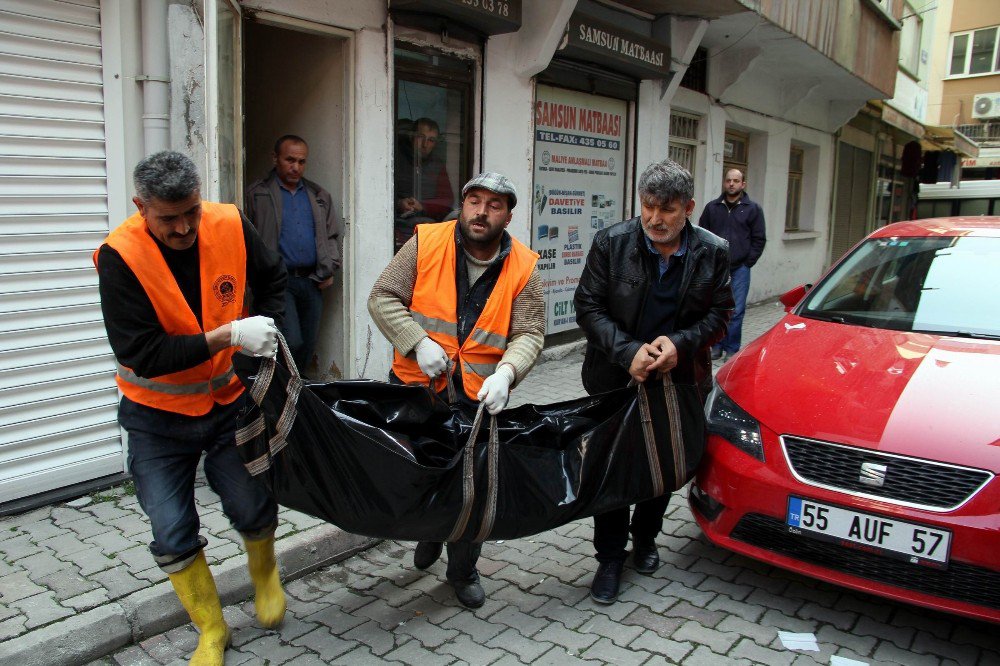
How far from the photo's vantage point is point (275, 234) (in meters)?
5.26

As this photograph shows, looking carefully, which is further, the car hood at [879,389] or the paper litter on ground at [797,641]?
the paper litter on ground at [797,641]

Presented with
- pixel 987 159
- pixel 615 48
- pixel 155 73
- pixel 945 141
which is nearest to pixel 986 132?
pixel 987 159

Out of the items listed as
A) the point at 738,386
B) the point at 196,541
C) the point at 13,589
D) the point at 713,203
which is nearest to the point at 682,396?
the point at 738,386

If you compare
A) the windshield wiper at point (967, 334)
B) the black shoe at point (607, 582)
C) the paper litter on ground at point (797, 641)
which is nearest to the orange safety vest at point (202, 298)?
the black shoe at point (607, 582)

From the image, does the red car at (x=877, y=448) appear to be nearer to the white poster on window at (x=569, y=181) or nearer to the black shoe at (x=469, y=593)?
the black shoe at (x=469, y=593)

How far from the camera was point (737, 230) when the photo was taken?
8.11m

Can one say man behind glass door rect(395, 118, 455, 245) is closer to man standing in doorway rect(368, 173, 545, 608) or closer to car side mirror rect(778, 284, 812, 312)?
car side mirror rect(778, 284, 812, 312)

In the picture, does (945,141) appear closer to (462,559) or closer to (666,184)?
(666,184)

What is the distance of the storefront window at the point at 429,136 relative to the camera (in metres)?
6.26

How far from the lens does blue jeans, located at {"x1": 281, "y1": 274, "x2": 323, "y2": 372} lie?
17.4 feet

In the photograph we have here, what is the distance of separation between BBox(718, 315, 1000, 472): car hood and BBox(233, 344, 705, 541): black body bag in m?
0.41

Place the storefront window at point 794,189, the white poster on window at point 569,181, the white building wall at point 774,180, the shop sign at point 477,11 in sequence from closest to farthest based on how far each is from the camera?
the shop sign at point 477,11, the white poster on window at point 569,181, the white building wall at point 774,180, the storefront window at point 794,189

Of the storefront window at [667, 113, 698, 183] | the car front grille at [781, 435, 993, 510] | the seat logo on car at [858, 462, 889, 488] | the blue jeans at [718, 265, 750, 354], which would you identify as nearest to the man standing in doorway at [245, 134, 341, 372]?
the car front grille at [781, 435, 993, 510]

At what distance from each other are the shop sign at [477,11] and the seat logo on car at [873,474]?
4.34 meters
